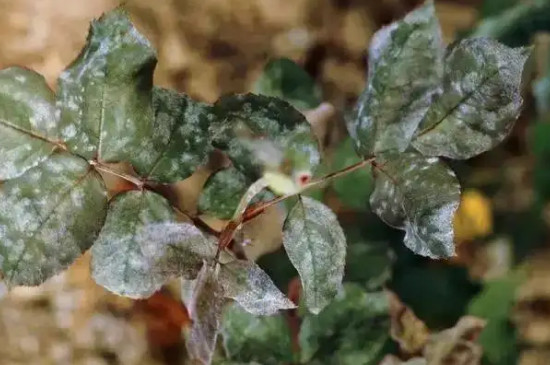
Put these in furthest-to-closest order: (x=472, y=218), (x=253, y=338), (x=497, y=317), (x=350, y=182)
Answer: (x=472, y=218) < (x=497, y=317) < (x=350, y=182) < (x=253, y=338)

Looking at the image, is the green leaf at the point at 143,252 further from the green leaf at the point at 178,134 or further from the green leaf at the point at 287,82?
the green leaf at the point at 287,82

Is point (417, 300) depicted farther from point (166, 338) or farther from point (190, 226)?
point (190, 226)

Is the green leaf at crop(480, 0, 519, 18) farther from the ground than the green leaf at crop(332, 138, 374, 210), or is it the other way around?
the green leaf at crop(480, 0, 519, 18)

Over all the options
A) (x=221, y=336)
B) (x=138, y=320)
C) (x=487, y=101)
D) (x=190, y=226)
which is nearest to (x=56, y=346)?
(x=138, y=320)

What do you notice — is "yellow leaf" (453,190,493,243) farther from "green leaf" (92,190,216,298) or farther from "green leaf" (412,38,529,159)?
"green leaf" (92,190,216,298)

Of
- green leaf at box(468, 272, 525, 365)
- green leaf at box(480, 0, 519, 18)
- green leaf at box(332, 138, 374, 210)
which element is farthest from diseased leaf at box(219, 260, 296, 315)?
green leaf at box(480, 0, 519, 18)

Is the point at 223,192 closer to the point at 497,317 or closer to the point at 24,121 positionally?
the point at 24,121

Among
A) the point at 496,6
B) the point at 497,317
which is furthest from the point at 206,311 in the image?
the point at 496,6
